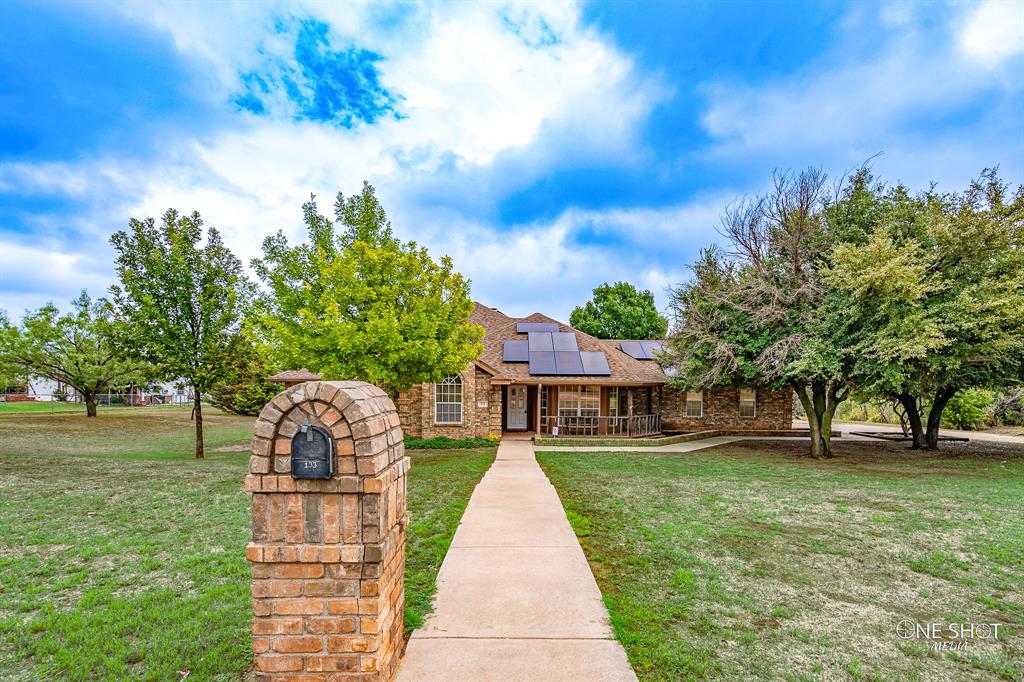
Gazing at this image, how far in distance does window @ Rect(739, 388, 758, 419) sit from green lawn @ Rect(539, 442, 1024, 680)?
9.88 metres

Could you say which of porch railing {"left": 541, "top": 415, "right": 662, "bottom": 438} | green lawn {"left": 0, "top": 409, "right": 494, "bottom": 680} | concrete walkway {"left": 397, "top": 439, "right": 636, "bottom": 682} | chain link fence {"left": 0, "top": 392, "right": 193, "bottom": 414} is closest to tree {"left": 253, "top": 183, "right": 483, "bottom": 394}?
green lawn {"left": 0, "top": 409, "right": 494, "bottom": 680}

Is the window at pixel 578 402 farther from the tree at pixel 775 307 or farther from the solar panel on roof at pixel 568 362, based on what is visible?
the tree at pixel 775 307

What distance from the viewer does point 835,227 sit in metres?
13.3

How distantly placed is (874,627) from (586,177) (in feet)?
72.6

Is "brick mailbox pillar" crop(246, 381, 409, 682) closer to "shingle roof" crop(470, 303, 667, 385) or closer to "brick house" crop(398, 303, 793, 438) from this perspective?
"shingle roof" crop(470, 303, 667, 385)

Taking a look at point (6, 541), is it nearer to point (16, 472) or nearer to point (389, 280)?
point (16, 472)

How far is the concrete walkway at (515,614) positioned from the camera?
9.82 ft

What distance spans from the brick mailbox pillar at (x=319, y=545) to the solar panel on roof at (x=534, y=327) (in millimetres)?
19542

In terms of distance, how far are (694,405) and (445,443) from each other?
454 inches

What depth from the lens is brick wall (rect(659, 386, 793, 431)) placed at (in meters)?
20.3

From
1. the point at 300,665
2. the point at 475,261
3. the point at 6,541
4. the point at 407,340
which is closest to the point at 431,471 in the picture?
the point at 407,340

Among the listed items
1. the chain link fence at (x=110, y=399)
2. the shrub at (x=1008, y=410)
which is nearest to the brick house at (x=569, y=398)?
the shrub at (x=1008, y=410)

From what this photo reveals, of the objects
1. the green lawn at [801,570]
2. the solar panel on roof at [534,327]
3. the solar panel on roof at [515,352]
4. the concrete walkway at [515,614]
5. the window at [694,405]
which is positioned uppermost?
the solar panel on roof at [534,327]

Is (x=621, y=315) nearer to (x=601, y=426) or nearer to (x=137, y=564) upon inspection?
(x=601, y=426)
